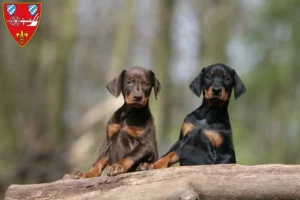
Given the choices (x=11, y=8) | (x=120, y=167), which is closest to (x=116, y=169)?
(x=120, y=167)

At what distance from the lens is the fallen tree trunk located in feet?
21.7

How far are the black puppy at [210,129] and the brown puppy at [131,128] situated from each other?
0.25m

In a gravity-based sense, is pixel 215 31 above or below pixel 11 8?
below

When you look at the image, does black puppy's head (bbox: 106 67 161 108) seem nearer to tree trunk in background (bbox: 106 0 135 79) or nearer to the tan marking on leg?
the tan marking on leg

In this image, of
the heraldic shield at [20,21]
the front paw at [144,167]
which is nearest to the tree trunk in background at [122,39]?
the heraldic shield at [20,21]

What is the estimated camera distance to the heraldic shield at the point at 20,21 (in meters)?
9.56

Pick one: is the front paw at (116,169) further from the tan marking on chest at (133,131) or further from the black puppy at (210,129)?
the tan marking on chest at (133,131)

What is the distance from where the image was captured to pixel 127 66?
24.5m

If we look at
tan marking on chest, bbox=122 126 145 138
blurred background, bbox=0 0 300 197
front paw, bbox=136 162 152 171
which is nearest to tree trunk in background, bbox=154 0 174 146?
blurred background, bbox=0 0 300 197

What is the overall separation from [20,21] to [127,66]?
14876mm

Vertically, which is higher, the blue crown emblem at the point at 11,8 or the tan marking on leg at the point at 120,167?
the blue crown emblem at the point at 11,8

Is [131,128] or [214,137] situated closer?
[214,137]

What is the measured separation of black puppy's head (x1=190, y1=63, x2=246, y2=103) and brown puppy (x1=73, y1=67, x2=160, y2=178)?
24.3 inches

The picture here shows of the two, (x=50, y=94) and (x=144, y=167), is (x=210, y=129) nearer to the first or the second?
(x=144, y=167)
